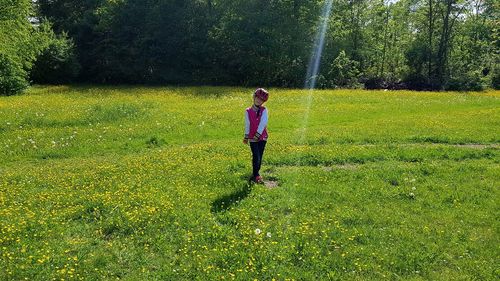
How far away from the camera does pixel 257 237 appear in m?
7.24

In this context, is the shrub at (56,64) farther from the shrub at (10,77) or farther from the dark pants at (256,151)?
the dark pants at (256,151)

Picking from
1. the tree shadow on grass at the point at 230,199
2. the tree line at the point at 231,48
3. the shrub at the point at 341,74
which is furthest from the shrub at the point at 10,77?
the tree shadow on grass at the point at 230,199

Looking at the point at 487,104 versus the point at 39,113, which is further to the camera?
the point at 487,104

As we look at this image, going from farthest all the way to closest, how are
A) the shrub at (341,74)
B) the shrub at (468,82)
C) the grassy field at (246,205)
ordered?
the shrub at (468,82) < the shrub at (341,74) < the grassy field at (246,205)

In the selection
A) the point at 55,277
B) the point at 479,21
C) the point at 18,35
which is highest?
the point at 479,21

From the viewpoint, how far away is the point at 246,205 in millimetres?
8711

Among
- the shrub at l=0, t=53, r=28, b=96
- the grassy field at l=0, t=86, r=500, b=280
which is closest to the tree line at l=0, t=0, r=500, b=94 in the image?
the shrub at l=0, t=53, r=28, b=96

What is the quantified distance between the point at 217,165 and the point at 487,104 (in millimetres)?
24033

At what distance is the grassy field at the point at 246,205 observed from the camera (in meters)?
6.48

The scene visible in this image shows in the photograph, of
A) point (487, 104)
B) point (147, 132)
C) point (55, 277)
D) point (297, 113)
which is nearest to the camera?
point (55, 277)

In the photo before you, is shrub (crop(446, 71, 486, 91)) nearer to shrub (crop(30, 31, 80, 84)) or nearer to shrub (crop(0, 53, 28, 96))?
shrub (crop(30, 31, 80, 84))

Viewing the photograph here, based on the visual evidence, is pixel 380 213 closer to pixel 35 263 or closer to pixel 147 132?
pixel 35 263

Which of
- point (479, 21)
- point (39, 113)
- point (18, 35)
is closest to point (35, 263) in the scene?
point (39, 113)

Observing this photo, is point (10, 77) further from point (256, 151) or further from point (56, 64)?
point (256, 151)
